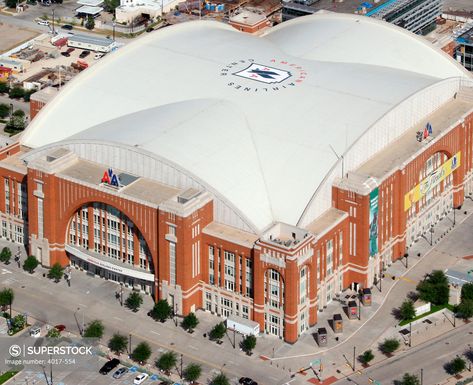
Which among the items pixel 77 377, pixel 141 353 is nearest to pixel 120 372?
pixel 141 353

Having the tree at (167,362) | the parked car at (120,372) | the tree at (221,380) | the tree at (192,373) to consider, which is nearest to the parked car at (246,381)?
the tree at (221,380)

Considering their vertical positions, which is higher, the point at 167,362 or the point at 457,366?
the point at 167,362

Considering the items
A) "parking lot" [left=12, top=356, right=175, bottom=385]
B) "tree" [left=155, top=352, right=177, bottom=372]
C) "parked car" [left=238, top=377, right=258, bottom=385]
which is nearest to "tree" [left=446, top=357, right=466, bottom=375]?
"parked car" [left=238, top=377, right=258, bottom=385]

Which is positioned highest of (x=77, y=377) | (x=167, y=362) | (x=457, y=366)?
(x=167, y=362)

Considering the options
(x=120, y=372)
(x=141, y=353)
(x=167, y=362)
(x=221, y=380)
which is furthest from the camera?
(x=141, y=353)

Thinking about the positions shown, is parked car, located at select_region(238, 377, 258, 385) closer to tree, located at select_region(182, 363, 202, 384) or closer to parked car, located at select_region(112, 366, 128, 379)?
tree, located at select_region(182, 363, 202, 384)

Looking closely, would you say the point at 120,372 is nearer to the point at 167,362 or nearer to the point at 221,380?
the point at 167,362

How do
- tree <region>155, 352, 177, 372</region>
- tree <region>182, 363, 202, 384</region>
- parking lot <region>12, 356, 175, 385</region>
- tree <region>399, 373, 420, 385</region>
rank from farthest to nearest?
1. tree <region>155, 352, 177, 372</region>
2. parking lot <region>12, 356, 175, 385</region>
3. tree <region>182, 363, 202, 384</region>
4. tree <region>399, 373, 420, 385</region>
